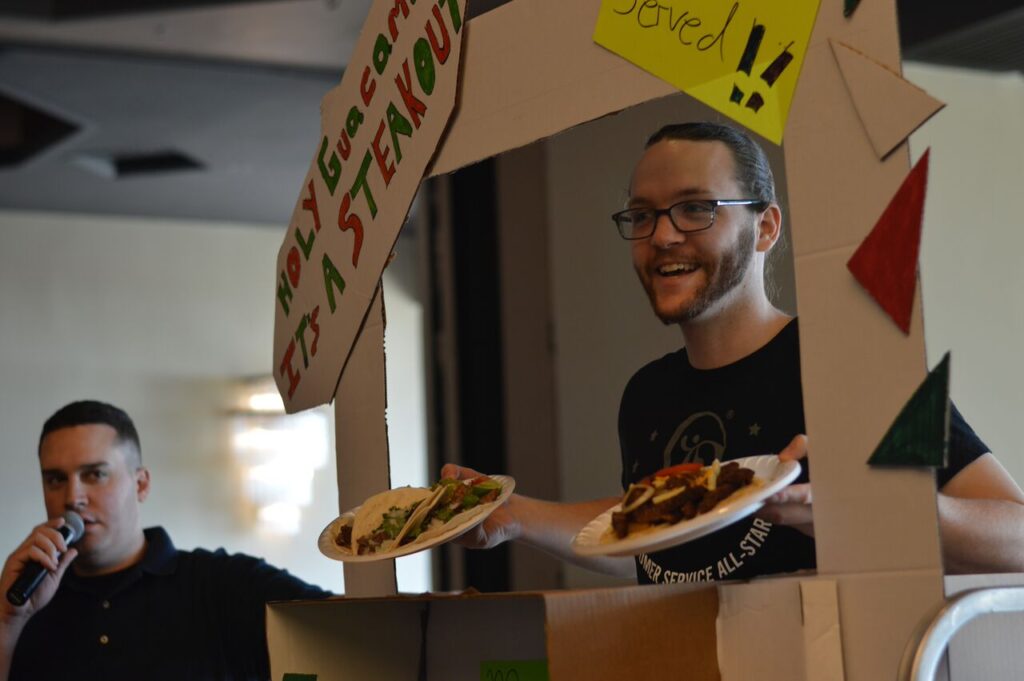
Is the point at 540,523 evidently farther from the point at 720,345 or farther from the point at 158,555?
the point at 158,555

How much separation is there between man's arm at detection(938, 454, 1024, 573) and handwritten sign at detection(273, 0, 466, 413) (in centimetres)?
75

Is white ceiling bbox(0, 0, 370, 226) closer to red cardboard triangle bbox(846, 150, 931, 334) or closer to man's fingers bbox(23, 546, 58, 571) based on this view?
man's fingers bbox(23, 546, 58, 571)

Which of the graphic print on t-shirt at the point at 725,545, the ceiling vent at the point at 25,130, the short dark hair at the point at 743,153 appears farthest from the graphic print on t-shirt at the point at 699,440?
the ceiling vent at the point at 25,130

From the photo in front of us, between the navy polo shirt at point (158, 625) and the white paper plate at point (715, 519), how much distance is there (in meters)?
1.30

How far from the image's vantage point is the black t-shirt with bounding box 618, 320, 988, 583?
3.94ft

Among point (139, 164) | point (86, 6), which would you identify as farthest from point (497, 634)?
point (139, 164)

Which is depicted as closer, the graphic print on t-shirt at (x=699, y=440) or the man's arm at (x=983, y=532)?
the man's arm at (x=983, y=532)

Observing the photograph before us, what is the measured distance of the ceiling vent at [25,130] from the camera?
461cm

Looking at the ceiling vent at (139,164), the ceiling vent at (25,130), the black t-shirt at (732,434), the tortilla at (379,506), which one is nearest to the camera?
the black t-shirt at (732,434)

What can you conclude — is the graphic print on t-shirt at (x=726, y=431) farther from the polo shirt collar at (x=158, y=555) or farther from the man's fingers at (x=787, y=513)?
the polo shirt collar at (x=158, y=555)

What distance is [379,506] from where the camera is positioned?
1.42 meters

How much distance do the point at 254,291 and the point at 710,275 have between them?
16.6ft

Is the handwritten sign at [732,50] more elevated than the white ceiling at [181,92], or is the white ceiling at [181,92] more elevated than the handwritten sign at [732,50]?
the white ceiling at [181,92]

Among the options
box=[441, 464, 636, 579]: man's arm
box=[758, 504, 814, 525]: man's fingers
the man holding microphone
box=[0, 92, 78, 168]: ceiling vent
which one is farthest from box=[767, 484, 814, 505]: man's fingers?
box=[0, 92, 78, 168]: ceiling vent
